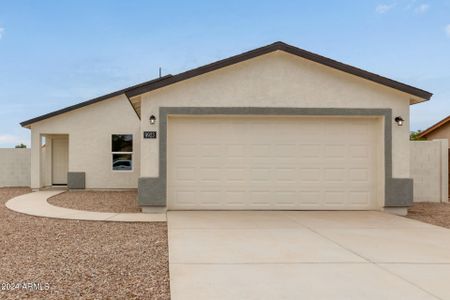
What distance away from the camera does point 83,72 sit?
2744cm

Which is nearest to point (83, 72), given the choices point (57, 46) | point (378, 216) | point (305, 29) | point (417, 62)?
point (57, 46)

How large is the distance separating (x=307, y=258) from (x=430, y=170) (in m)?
9.32

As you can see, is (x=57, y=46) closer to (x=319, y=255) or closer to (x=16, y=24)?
(x=16, y=24)

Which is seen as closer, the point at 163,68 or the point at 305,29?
the point at 305,29

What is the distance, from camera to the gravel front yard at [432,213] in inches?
368

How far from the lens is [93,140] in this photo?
Answer: 16.5m

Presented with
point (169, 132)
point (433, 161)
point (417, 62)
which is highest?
point (417, 62)

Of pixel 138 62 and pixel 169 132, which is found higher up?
pixel 138 62

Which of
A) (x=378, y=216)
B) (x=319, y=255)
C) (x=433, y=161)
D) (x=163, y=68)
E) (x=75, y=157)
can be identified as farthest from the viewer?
(x=163, y=68)

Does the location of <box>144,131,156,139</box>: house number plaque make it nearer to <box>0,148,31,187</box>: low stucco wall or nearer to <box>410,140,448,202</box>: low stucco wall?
<box>410,140,448,202</box>: low stucco wall

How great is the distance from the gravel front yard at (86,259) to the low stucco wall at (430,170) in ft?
30.3

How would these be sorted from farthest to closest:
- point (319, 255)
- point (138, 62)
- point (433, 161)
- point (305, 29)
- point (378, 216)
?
point (138, 62) < point (305, 29) < point (433, 161) < point (378, 216) < point (319, 255)

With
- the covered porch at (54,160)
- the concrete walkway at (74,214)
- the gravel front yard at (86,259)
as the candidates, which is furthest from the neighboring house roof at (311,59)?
the covered porch at (54,160)

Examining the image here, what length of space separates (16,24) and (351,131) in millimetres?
15659
